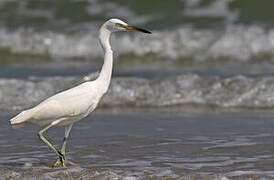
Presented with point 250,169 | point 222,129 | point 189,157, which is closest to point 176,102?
point 222,129

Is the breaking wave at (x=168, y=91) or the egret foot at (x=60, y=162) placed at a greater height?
the breaking wave at (x=168, y=91)

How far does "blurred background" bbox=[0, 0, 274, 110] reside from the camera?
8.27 m

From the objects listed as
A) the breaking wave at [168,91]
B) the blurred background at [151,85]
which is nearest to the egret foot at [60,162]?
the blurred background at [151,85]

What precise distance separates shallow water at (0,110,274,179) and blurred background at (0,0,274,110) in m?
0.74

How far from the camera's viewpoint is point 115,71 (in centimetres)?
1012

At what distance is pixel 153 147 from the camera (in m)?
5.84

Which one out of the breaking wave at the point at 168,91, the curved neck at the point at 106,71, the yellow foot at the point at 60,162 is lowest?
the yellow foot at the point at 60,162

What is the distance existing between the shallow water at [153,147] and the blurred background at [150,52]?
74 centimetres

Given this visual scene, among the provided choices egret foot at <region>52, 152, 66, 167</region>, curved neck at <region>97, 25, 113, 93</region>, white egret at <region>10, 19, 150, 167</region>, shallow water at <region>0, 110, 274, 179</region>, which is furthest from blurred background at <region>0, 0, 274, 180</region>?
curved neck at <region>97, 25, 113, 93</region>

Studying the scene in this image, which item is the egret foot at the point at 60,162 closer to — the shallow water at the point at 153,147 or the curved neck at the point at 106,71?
the shallow water at the point at 153,147

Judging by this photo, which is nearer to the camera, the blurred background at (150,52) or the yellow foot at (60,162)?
the yellow foot at (60,162)

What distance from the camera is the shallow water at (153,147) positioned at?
484 centimetres

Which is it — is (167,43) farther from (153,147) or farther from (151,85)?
(153,147)

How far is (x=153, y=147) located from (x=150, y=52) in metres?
5.57
